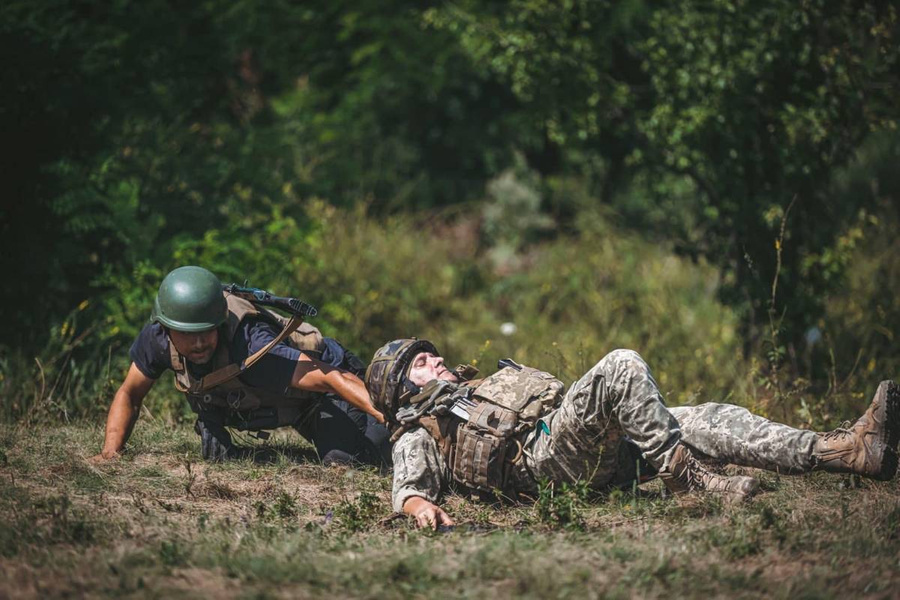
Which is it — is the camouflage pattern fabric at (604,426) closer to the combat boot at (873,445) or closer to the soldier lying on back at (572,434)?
the soldier lying on back at (572,434)

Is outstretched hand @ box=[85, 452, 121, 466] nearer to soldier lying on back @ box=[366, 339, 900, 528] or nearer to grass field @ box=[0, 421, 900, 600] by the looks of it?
grass field @ box=[0, 421, 900, 600]

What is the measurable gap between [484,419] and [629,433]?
0.71m

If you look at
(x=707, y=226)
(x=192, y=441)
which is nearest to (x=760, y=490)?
(x=192, y=441)

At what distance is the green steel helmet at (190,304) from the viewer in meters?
5.02

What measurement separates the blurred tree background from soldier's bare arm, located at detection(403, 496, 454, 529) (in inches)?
79.8

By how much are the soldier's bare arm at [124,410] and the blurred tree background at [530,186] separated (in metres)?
1.28

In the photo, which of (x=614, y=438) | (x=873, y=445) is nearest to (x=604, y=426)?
(x=614, y=438)

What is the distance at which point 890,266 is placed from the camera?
32.8 feet

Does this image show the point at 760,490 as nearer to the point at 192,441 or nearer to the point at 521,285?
the point at 192,441

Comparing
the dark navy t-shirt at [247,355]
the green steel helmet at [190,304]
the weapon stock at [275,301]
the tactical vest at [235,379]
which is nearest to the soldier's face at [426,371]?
the weapon stock at [275,301]

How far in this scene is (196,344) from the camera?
512 cm

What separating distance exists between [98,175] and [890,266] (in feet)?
26.4

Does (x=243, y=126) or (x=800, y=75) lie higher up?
(x=800, y=75)

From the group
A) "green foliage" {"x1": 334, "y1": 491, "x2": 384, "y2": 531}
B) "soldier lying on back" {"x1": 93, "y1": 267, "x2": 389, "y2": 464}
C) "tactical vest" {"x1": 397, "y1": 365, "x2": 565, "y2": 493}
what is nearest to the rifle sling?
"soldier lying on back" {"x1": 93, "y1": 267, "x2": 389, "y2": 464}
